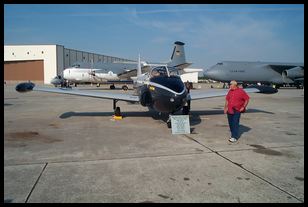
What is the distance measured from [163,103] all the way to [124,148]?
2824 mm

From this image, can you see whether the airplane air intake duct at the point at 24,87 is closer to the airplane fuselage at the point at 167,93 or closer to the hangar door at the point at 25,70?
the airplane fuselage at the point at 167,93

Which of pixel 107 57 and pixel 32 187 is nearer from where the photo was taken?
pixel 32 187

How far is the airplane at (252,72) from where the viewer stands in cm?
3984

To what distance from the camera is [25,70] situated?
74.2 m

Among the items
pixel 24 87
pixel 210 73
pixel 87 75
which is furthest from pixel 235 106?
pixel 87 75

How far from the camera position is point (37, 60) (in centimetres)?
7381

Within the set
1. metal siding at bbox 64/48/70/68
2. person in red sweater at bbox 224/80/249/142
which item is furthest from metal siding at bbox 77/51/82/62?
person in red sweater at bbox 224/80/249/142

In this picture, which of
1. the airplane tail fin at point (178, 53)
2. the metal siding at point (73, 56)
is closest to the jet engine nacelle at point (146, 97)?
the airplane tail fin at point (178, 53)

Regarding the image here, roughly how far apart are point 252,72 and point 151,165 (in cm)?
3771

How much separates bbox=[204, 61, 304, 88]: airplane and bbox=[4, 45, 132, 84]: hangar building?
4650 centimetres

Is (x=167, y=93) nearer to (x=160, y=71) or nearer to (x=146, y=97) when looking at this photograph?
(x=160, y=71)

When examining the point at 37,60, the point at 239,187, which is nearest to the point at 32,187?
the point at 239,187

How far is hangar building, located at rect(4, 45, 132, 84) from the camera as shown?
72625 millimetres
